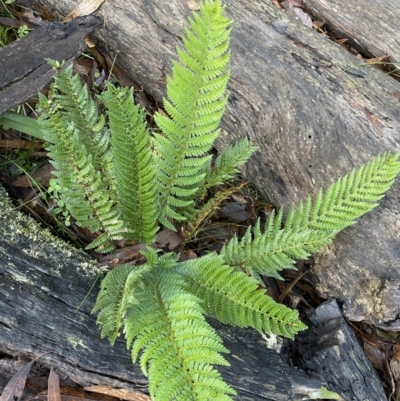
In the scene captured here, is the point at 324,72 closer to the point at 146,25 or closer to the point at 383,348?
the point at 146,25

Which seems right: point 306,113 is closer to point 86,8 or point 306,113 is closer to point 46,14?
point 86,8

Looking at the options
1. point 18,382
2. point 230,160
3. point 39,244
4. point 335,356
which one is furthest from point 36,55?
point 335,356

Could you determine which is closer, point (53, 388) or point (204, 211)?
point (53, 388)

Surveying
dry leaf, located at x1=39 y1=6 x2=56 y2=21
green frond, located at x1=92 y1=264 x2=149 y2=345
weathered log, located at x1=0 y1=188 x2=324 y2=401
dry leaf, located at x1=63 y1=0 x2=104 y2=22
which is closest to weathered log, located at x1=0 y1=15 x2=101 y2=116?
dry leaf, located at x1=63 y1=0 x2=104 y2=22

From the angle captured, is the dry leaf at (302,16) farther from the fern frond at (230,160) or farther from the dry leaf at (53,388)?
the dry leaf at (53,388)

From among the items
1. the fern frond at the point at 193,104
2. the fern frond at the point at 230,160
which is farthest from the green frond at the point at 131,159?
the fern frond at the point at 230,160

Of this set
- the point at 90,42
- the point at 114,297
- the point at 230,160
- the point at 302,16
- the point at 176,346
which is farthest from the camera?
the point at 302,16

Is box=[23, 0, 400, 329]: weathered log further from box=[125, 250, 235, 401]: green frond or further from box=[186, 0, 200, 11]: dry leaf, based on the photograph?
box=[125, 250, 235, 401]: green frond
